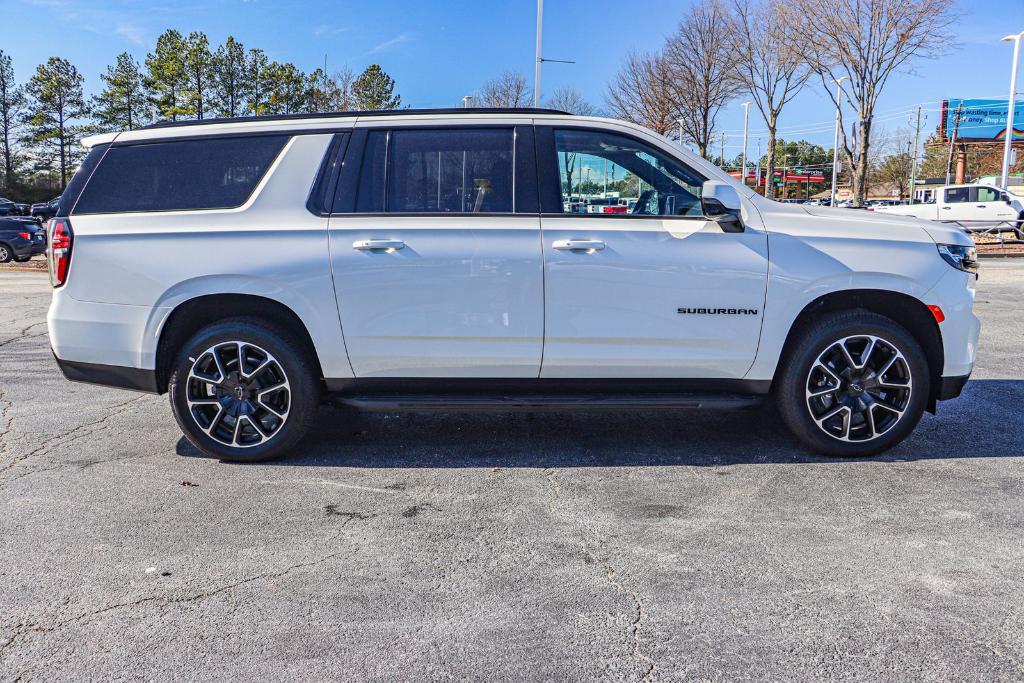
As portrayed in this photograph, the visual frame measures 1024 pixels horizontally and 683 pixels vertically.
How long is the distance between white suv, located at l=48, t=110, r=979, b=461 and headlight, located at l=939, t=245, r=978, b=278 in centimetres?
1

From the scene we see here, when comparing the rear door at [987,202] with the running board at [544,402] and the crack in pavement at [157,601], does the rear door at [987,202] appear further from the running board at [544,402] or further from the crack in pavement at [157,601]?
the crack in pavement at [157,601]

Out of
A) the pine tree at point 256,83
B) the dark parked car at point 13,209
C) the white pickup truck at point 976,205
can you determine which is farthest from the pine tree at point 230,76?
the white pickup truck at point 976,205

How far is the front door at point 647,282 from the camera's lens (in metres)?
4.75

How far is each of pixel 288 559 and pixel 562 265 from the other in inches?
83.8

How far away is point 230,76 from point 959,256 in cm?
6023

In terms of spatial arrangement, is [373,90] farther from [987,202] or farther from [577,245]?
[577,245]

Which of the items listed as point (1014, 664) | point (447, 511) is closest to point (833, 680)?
point (1014, 664)

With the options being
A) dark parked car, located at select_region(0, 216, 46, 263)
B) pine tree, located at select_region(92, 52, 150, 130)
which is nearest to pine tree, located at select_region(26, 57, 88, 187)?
pine tree, located at select_region(92, 52, 150, 130)

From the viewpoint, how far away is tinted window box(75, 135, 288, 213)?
16.1ft

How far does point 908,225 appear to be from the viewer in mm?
5000

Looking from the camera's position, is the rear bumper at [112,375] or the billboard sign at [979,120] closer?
the rear bumper at [112,375]

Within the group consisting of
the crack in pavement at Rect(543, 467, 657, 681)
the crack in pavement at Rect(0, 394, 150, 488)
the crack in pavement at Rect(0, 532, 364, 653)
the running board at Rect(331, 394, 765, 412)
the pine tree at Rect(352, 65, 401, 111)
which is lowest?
the crack in pavement at Rect(0, 394, 150, 488)

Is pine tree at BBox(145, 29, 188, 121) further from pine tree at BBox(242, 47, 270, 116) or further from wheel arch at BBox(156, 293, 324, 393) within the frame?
wheel arch at BBox(156, 293, 324, 393)

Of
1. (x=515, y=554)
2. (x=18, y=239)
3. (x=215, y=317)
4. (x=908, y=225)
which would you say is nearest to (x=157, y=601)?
(x=515, y=554)
